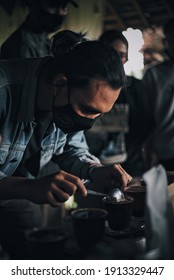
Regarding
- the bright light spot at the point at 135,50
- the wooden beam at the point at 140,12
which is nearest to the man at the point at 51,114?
the bright light spot at the point at 135,50

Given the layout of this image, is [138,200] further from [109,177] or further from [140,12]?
[140,12]

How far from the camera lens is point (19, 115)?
1.46 metres

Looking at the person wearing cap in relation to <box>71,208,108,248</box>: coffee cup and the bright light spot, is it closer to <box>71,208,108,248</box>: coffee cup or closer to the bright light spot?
<box>71,208,108,248</box>: coffee cup

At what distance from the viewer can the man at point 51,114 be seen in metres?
1.29

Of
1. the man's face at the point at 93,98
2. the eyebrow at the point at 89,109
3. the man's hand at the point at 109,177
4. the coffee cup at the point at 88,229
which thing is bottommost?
the man's hand at the point at 109,177

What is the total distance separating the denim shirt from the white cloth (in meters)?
0.63

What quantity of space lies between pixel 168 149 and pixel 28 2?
138cm

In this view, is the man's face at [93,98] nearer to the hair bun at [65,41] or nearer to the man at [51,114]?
the man at [51,114]

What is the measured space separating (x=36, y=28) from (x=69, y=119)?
1.08m

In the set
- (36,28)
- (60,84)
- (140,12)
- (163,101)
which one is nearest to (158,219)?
(60,84)

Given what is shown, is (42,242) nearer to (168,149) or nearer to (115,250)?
(115,250)

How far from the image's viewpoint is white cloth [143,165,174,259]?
83 cm

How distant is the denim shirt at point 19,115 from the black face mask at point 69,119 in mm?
126
